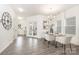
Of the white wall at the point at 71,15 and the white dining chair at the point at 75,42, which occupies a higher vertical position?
the white wall at the point at 71,15

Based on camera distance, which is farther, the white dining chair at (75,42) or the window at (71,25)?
the window at (71,25)

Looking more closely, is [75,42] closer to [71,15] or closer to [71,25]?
[71,25]

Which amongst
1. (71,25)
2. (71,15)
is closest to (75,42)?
(71,25)

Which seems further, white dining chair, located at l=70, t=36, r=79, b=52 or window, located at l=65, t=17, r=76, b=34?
window, located at l=65, t=17, r=76, b=34

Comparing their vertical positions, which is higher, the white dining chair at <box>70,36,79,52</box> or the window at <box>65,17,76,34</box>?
the window at <box>65,17,76,34</box>

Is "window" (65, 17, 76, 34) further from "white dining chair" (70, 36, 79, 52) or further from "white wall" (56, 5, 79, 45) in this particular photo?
"white dining chair" (70, 36, 79, 52)

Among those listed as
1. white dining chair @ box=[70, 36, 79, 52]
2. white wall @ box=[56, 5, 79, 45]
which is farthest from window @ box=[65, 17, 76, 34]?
white dining chair @ box=[70, 36, 79, 52]

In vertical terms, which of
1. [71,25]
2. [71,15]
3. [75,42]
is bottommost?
[75,42]

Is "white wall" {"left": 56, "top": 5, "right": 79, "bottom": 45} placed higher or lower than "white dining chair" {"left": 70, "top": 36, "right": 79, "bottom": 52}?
higher

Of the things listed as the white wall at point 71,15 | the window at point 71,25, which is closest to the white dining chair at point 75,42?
the white wall at point 71,15

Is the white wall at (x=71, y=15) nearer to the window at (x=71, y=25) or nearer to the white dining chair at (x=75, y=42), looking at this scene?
the white dining chair at (x=75, y=42)
